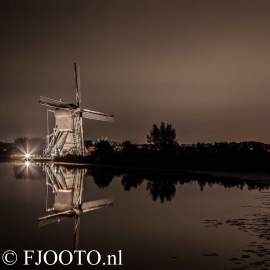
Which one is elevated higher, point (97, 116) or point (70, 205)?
point (97, 116)

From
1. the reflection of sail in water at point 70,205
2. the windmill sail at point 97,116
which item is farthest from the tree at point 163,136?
the reflection of sail in water at point 70,205

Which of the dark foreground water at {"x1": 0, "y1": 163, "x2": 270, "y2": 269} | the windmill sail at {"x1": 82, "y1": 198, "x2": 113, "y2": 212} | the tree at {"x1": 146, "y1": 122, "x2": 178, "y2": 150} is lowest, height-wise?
the dark foreground water at {"x1": 0, "y1": 163, "x2": 270, "y2": 269}

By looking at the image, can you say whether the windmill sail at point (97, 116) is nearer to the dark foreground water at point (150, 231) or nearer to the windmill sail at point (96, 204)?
the dark foreground water at point (150, 231)

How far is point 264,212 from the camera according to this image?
15.5 metres

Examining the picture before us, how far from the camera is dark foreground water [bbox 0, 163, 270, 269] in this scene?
9.13 m

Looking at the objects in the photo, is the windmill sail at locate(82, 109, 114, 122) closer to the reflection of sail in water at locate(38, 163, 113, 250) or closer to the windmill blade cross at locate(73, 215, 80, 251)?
the reflection of sail in water at locate(38, 163, 113, 250)

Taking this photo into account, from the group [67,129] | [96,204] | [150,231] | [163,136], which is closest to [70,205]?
[96,204]

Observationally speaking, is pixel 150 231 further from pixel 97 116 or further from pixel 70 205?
pixel 97 116

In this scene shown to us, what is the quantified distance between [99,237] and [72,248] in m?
1.51

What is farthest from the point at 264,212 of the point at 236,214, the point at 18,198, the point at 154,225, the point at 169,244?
the point at 18,198

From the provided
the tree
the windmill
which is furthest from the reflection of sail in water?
the tree

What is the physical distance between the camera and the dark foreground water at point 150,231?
360 inches

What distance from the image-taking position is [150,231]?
40.8ft

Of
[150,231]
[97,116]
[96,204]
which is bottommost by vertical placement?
[150,231]
